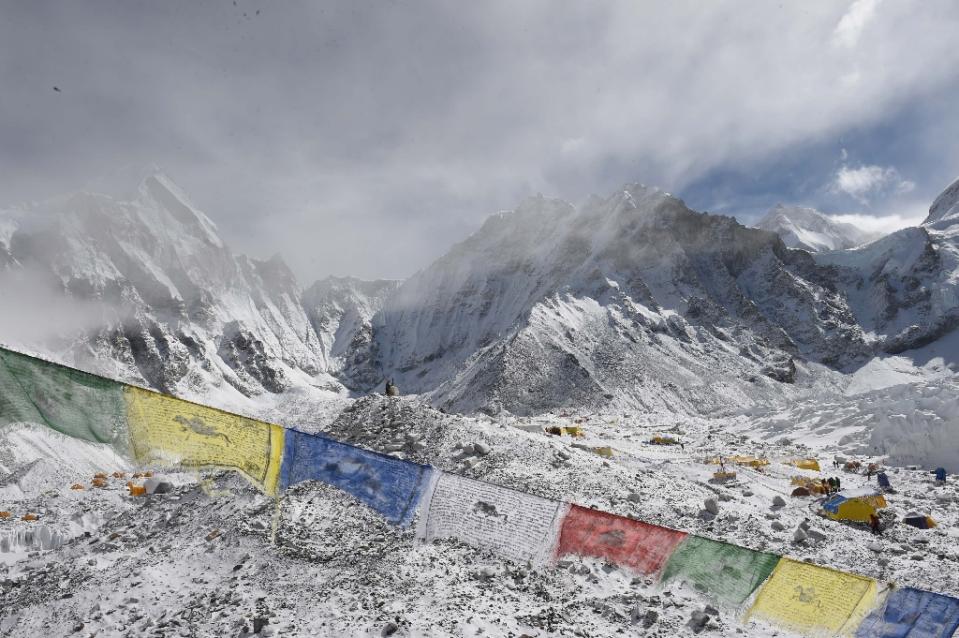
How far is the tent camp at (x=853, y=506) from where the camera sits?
1978cm

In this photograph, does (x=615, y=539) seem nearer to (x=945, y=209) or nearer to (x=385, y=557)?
(x=385, y=557)

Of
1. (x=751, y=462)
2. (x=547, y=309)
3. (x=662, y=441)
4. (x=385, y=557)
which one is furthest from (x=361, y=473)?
(x=547, y=309)

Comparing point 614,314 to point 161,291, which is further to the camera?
point 161,291

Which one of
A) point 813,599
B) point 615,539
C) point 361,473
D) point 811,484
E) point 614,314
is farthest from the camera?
point 614,314

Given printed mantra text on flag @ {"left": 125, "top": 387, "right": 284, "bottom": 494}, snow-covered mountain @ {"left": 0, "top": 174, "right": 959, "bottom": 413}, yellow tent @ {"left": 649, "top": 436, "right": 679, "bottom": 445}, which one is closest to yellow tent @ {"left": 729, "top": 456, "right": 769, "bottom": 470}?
yellow tent @ {"left": 649, "top": 436, "right": 679, "bottom": 445}

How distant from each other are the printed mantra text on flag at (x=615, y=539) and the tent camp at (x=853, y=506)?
14.6 m

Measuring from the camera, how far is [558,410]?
8038cm

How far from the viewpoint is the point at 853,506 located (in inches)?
789

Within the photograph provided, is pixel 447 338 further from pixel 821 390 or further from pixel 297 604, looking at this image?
pixel 297 604

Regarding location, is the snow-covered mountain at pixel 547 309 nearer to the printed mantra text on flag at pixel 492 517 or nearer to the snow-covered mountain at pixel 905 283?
the snow-covered mountain at pixel 905 283

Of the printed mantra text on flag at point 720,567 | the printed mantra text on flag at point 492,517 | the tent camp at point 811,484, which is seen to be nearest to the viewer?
the printed mantra text on flag at point 720,567

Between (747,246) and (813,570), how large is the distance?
149m

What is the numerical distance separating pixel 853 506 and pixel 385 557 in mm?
17899

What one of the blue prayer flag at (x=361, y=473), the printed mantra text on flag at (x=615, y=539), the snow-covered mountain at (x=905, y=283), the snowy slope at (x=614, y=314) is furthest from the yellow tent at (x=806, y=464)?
the snow-covered mountain at (x=905, y=283)
